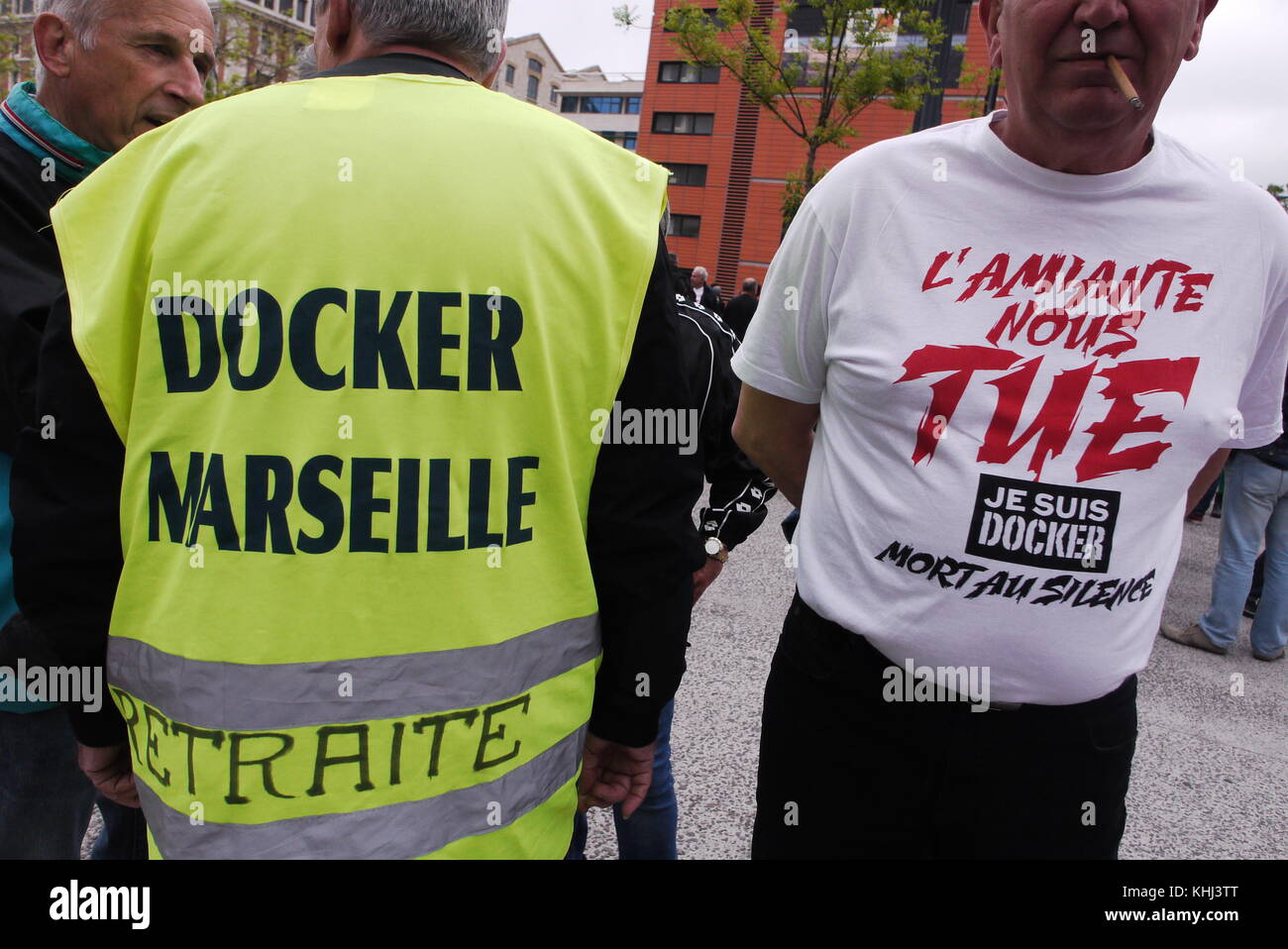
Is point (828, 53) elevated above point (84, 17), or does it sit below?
above

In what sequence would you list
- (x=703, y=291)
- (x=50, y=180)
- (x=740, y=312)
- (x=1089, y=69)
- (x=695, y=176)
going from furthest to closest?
(x=695, y=176), (x=703, y=291), (x=740, y=312), (x=50, y=180), (x=1089, y=69)

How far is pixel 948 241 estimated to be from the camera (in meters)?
1.36

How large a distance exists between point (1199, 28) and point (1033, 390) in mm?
663

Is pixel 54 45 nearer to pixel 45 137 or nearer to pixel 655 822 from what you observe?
pixel 45 137

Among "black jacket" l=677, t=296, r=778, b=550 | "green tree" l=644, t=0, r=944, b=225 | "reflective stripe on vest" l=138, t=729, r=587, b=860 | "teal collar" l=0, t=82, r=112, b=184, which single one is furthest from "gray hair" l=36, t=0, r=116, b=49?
"green tree" l=644, t=0, r=944, b=225

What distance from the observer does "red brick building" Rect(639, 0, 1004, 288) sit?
3080 cm

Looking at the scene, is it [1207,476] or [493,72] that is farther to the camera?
[1207,476]

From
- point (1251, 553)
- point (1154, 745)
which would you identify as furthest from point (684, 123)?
point (1154, 745)

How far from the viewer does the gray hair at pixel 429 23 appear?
1.12 metres

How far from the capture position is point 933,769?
1.37 meters

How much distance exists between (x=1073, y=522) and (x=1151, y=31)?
747 millimetres

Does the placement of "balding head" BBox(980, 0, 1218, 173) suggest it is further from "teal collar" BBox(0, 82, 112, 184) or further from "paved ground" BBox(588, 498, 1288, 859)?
"paved ground" BBox(588, 498, 1288, 859)

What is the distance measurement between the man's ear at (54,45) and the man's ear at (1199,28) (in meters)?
1.97
